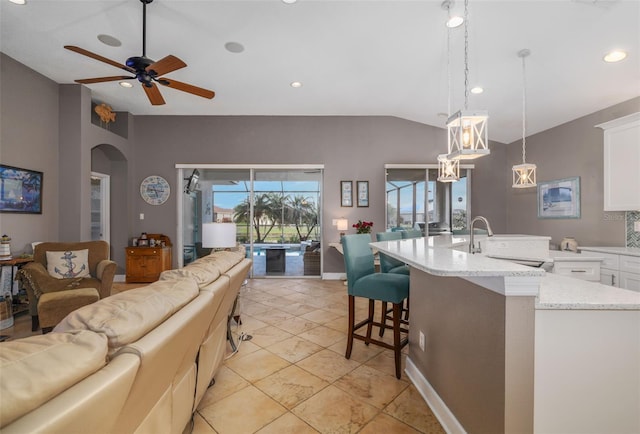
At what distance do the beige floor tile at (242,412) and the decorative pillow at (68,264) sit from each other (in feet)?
9.68

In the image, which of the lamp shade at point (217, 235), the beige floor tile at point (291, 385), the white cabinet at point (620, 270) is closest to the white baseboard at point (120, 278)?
the lamp shade at point (217, 235)

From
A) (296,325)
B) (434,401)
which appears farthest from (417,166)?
(434,401)

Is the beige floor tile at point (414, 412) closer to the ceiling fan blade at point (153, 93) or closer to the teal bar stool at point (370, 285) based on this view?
the teal bar stool at point (370, 285)

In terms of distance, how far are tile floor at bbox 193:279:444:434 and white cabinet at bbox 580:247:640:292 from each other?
268 centimetres

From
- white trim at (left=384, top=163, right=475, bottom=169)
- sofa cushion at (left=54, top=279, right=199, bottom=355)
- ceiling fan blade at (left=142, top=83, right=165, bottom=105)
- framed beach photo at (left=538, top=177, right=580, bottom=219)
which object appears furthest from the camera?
white trim at (left=384, top=163, right=475, bottom=169)

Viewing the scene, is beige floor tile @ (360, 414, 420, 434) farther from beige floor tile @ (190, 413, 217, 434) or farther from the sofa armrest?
the sofa armrest

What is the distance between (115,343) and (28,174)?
4.67 m

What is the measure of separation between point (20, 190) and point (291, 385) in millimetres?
4464

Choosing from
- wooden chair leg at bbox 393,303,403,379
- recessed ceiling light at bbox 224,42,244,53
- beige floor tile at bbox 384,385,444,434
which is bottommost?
beige floor tile at bbox 384,385,444,434

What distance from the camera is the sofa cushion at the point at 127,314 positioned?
87cm

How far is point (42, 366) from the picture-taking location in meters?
0.64

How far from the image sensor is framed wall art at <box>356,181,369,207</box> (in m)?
5.84

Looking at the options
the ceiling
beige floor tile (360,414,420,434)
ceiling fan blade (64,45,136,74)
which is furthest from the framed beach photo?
ceiling fan blade (64,45,136,74)

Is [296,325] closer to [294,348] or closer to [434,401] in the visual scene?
[294,348]
